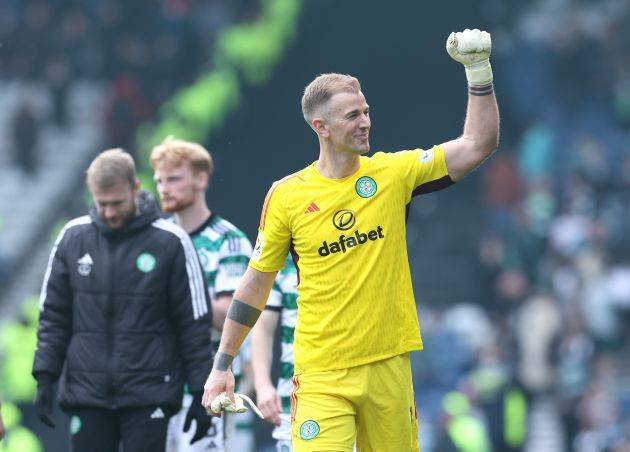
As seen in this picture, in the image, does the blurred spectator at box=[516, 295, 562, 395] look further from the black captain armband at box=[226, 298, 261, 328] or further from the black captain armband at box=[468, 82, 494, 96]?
the black captain armband at box=[468, 82, 494, 96]

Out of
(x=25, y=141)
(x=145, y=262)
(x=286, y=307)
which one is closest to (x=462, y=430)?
(x=286, y=307)

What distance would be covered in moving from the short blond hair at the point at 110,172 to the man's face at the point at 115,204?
0.02 meters

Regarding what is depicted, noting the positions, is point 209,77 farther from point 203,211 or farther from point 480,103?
point 480,103

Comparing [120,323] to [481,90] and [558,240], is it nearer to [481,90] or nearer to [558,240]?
[481,90]

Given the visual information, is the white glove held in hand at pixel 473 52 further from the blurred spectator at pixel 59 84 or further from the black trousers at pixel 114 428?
the blurred spectator at pixel 59 84

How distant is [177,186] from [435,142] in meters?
11.2

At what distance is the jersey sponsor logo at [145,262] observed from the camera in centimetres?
770

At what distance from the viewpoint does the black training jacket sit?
7.62m

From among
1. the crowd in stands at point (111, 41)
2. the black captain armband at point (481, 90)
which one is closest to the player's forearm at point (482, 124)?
the black captain armband at point (481, 90)

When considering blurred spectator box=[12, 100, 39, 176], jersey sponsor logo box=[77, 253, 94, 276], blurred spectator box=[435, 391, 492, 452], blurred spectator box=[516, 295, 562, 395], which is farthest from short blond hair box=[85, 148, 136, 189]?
blurred spectator box=[12, 100, 39, 176]

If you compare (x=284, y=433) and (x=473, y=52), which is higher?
(x=473, y=52)

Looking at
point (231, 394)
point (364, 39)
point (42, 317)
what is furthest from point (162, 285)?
point (364, 39)

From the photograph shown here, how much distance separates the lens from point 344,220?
257 inches

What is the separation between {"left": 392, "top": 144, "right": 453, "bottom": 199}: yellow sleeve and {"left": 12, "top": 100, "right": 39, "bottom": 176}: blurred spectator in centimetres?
1513
